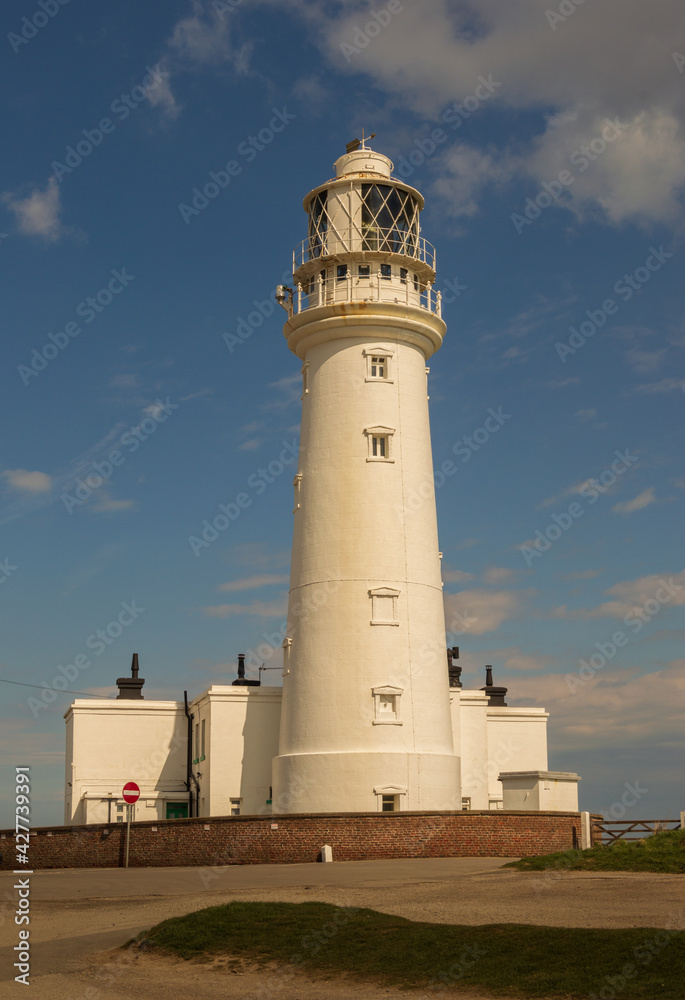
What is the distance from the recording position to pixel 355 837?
31.2 metres

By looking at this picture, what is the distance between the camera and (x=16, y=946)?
1672cm

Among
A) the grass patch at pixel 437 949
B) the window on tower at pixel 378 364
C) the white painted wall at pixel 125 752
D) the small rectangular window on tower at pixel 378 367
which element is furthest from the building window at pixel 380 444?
the grass patch at pixel 437 949

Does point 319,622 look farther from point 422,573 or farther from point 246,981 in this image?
point 246,981

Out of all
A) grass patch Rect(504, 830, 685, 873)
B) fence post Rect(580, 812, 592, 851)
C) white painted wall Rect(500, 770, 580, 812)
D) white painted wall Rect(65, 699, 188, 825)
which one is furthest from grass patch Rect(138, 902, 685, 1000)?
white painted wall Rect(65, 699, 188, 825)

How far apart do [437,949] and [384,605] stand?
22198mm

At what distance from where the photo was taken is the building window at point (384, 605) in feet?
119

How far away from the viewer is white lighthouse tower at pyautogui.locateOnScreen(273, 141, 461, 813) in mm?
35438

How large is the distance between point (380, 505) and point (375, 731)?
7508 mm

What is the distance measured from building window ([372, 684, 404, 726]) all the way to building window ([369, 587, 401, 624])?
222 cm

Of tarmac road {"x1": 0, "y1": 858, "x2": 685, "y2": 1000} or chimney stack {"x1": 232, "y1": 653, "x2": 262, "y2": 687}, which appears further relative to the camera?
chimney stack {"x1": 232, "y1": 653, "x2": 262, "y2": 687}

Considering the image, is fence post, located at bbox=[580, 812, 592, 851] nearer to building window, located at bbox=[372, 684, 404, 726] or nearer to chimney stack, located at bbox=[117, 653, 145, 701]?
building window, located at bbox=[372, 684, 404, 726]

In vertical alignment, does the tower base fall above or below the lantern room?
below

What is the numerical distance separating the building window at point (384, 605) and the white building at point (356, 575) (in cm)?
5

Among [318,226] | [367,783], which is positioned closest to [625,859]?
[367,783]
